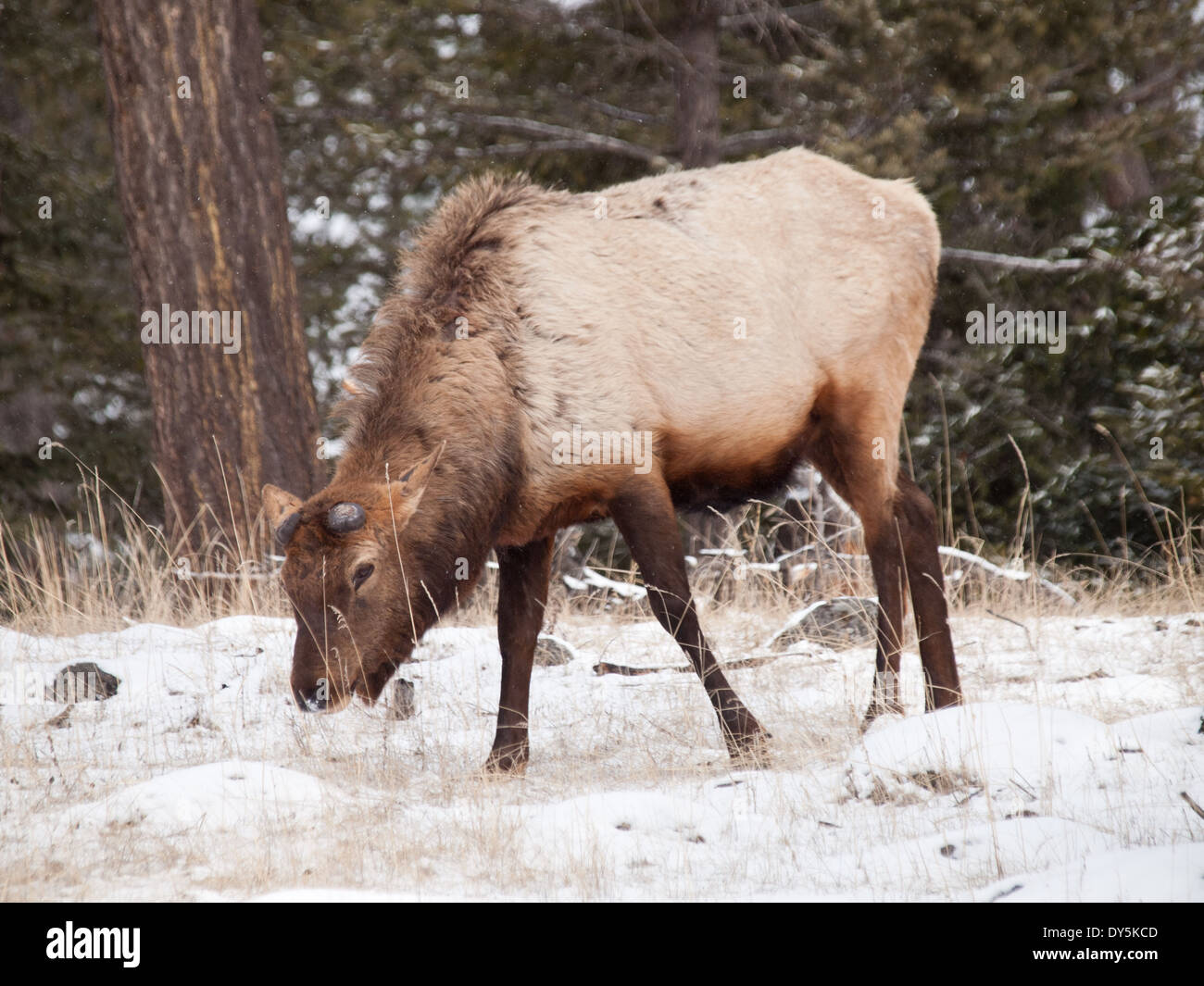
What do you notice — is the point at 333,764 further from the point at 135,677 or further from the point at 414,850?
the point at 135,677

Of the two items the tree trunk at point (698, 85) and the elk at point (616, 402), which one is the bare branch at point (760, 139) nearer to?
the tree trunk at point (698, 85)

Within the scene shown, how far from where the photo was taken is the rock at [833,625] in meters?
6.68

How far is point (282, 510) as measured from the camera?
5008 millimetres

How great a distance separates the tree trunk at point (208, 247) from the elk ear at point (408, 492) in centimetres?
305

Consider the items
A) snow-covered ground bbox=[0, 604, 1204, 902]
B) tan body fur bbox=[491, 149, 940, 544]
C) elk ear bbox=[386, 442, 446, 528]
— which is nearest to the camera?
snow-covered ground bbox=[0, 604, 1204, 902]

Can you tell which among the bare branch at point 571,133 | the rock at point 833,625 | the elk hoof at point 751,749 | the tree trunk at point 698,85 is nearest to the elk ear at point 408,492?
the elk hoof at point 751,749

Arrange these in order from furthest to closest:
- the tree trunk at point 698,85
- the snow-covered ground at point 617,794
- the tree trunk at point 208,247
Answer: the tree trunk at point 698,85
the tree trunk at point 208,247
the snow-covered ground at point 617,794

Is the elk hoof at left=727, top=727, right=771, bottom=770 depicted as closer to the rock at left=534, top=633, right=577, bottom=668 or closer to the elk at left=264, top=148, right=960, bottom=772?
the elk at left=264, top=148, right=960, bottom=772

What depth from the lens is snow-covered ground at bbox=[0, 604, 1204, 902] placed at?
3377 mm

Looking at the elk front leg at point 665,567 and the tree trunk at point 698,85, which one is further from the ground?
the tree trunk at point 698,85

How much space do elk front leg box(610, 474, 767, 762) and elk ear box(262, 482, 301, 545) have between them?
1312 mm

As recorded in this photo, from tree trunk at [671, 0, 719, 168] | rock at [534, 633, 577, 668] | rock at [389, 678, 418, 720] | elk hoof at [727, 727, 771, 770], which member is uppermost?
tree trunk at [671, 0, 719, 168]

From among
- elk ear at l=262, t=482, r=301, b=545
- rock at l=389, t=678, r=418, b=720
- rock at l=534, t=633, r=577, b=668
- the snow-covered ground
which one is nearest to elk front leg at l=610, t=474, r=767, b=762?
the snow-covered ground

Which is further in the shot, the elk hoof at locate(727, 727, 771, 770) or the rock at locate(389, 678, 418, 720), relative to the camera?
the rock at locate(389, 678, 418, 720)
